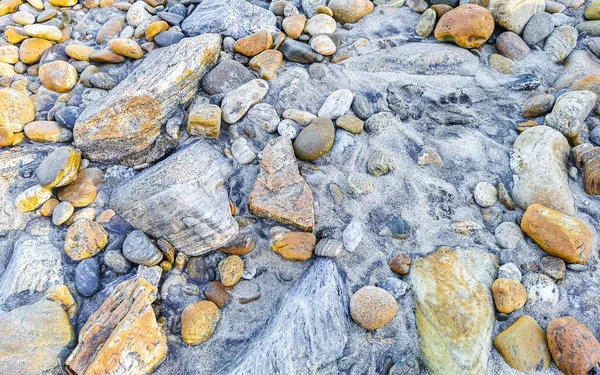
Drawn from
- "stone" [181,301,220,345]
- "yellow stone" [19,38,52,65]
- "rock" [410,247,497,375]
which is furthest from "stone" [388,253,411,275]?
"yellow stone" [19,38,52,65]

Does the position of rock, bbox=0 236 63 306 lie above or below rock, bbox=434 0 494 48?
below

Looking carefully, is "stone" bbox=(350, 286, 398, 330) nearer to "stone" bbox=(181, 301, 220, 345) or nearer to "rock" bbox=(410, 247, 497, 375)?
"rock" bbox=(410, 247, 497, 375)

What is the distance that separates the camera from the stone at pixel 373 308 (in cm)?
191

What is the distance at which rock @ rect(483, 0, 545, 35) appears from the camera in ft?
10.5

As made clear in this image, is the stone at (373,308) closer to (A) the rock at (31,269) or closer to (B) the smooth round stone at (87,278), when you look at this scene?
(B) the smooth round stone at (87,278)

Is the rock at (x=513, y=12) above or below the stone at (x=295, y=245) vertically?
above

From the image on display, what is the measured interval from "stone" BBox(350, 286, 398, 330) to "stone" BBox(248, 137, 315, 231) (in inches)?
20.4

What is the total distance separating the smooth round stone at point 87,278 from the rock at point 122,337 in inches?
6.9

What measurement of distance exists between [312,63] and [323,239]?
1592 mm

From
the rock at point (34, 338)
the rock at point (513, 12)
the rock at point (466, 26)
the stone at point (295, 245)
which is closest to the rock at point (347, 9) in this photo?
the rock at point (466, 26)

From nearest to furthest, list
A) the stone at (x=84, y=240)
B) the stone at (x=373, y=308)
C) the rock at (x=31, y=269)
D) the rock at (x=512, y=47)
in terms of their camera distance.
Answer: the stone at (x=373, y=308), the rock at (x=31, y=269), the stone at (x=84, y=240), the rock at (x=512, y=47)

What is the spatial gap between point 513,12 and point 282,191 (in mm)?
2580

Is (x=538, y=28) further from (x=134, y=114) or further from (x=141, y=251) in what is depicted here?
(x=141, y=251)

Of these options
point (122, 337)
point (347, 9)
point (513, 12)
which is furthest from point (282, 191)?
point (513, 12)
